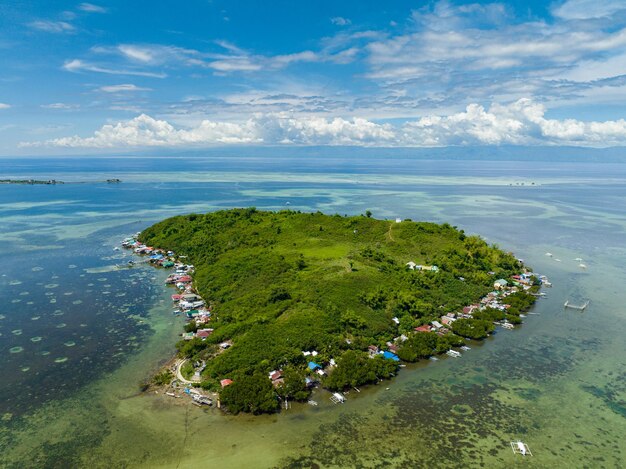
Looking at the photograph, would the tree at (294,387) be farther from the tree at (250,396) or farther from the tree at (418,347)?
the tree at (418,347)

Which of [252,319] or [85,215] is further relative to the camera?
[85,215]

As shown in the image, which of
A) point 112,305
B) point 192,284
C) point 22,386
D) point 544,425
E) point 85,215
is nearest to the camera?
point 544,425

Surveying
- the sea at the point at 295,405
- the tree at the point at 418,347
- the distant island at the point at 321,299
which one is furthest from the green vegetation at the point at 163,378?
the tree at the point at 418,347

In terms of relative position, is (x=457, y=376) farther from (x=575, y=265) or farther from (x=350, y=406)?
(x=575, y=265)

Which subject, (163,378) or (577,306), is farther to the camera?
(577,306)

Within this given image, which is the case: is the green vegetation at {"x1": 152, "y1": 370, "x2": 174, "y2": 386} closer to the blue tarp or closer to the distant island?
the distant island

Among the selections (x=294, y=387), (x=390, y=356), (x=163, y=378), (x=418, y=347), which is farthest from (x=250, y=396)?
(x=418, y=347)

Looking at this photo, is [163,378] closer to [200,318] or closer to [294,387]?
[294,387]

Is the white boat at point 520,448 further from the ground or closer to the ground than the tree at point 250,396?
closer to the ground

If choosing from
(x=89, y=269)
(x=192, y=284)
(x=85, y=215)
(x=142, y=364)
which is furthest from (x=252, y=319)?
(x=85, y=215)
